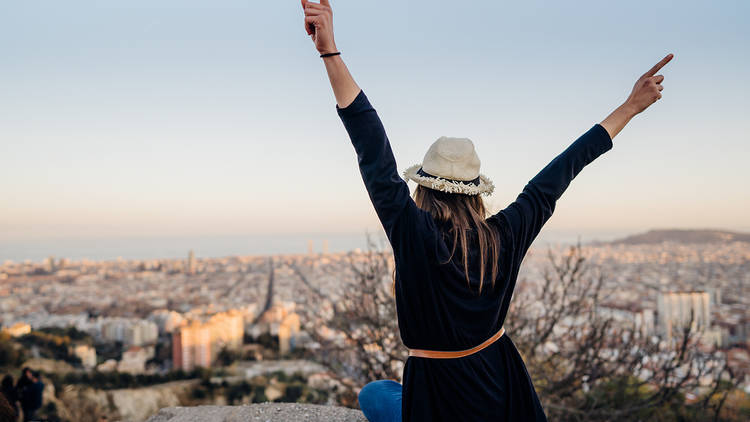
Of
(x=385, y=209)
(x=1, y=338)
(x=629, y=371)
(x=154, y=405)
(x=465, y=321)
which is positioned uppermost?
(x=385, y=209)

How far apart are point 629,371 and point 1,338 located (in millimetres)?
19331

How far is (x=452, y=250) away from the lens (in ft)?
3.96

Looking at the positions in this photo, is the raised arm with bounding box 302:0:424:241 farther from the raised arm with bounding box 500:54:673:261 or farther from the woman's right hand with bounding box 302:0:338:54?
the raised arm with bounding box 500:54:673:261

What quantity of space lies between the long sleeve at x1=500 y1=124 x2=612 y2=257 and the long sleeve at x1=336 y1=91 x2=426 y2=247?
1.42 feet

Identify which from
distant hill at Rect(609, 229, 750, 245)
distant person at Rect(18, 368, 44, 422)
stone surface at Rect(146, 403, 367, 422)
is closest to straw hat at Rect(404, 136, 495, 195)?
stone surface at Rect(146, 403, 367, 422)

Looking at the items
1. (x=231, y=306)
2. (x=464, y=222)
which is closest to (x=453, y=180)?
(x=464, y=222)

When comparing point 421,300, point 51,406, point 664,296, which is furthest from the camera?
point 51,406

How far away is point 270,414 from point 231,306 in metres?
22.1

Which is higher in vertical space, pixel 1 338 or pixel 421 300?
pixel 421 300

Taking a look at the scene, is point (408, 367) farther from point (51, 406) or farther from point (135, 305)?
point (135, 305)

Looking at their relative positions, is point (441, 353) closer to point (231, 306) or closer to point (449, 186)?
point (449, 186)

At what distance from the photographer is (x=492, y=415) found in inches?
54.9

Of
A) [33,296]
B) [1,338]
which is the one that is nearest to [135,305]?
[33,296]

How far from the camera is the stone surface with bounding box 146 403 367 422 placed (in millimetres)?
2959
